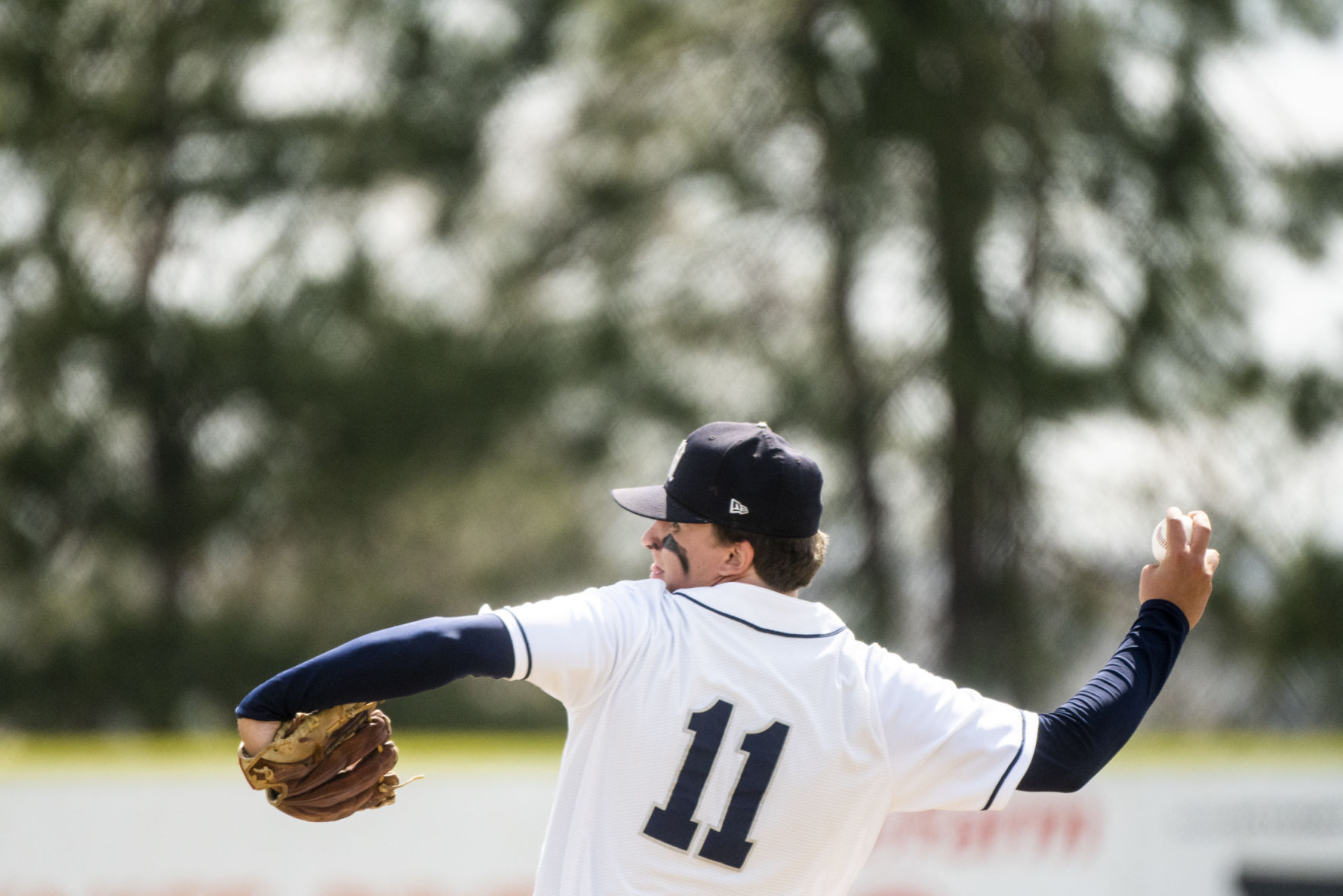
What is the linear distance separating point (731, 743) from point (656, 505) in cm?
37

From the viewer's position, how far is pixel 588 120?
9492 millimetres

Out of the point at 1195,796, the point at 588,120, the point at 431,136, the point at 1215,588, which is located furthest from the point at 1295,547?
the point at 431,136

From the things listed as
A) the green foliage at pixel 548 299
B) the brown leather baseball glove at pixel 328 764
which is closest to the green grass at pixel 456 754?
the green foliage at pixel 548 299

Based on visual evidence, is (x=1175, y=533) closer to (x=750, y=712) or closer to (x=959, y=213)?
(x=750, y=712)

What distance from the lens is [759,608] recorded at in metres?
1.84

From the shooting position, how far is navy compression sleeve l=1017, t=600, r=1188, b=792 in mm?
1834

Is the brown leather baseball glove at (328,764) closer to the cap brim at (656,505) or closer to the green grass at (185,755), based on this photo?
the cap brim at (656,505)

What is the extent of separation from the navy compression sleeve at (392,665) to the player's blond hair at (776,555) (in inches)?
15.9

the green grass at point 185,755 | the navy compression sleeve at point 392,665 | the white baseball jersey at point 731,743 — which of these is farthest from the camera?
the green grass at point 185,755

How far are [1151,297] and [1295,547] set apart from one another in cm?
200

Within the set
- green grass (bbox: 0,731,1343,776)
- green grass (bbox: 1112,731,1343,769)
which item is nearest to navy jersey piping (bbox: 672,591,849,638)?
green grass (bbox: 0,731,1343,776)

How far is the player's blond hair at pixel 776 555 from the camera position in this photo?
187 centimetres

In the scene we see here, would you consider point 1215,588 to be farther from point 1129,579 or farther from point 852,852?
point 852,852

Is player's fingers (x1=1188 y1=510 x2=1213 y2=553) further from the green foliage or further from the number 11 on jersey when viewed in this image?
the green foliage
